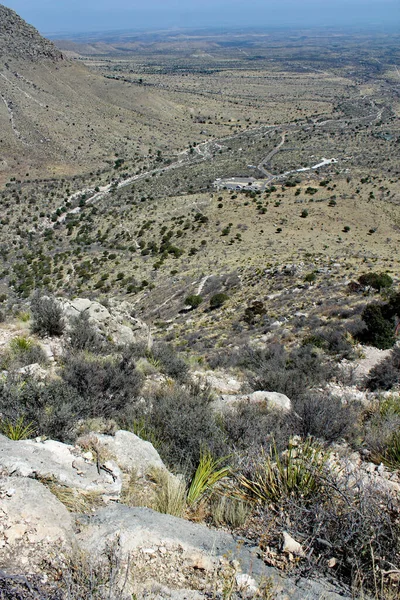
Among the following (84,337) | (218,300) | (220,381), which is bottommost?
(218,300)

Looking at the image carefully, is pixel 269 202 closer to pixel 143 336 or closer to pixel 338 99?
pixel 143 336

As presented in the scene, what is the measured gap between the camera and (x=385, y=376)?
8.20m

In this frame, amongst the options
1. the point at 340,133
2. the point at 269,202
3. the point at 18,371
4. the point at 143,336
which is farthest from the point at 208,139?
the point at 18,371

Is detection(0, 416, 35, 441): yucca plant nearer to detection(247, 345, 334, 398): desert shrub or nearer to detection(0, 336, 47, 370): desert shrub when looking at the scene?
detection(0, 336, 47, 370): desert shrub

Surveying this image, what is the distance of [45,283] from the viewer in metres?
28.9

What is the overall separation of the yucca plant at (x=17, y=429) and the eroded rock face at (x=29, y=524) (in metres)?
1.45

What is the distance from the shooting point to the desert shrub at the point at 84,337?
8742mm

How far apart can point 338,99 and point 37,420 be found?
13214 cm

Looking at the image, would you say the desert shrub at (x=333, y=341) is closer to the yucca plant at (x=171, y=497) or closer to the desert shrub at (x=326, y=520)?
the desert shrub at (x=326, y=520)

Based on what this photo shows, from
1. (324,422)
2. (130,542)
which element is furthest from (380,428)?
(130,542)

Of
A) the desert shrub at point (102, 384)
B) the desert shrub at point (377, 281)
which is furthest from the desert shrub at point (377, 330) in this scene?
the desert shrub at point (102, 384)

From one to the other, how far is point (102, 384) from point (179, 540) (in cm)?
375

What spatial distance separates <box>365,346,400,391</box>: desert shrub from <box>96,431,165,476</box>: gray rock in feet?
18.6

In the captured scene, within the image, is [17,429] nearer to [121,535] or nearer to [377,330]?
[121,535]
